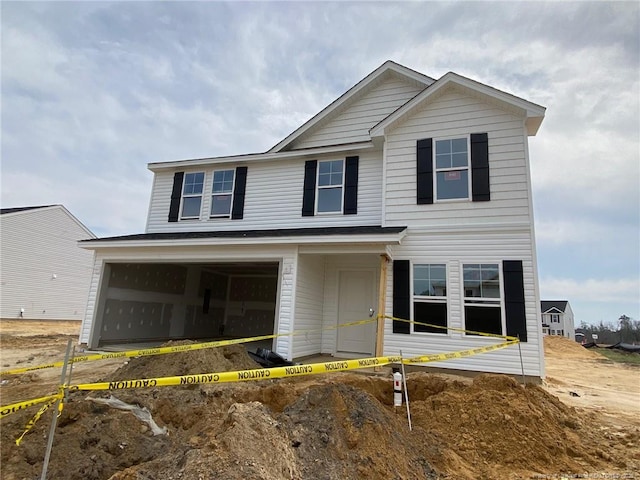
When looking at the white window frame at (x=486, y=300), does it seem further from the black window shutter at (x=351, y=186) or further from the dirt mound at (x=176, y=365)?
the dirt mound at (x=176, y=365)

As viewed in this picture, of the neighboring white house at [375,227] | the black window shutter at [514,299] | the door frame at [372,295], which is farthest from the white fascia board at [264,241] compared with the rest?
the black window shutter at [514,299]

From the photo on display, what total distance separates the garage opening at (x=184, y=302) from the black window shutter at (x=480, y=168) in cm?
597

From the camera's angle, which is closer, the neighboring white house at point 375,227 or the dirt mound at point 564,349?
the neighboring white house at point 375,227

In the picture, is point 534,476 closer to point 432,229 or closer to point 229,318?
point 432,229

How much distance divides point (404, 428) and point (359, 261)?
663 centimetres

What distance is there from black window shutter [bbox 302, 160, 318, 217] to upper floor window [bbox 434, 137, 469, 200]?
3677 mm

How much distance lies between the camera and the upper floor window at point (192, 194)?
1208 cm

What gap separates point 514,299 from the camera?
7621 mm

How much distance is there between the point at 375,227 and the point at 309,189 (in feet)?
9.18

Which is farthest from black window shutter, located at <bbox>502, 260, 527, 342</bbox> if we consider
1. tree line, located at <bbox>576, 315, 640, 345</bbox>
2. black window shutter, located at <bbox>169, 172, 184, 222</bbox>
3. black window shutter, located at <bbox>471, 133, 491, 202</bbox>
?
tree line, located at <bbox>576, 315, 640, 345</bbox>

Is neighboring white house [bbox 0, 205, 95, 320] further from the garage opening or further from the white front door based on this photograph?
the white front door

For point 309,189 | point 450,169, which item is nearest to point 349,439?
point 450,169

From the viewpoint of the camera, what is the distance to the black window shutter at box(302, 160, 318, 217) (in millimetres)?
10570

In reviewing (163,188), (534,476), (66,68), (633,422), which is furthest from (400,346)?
(66,68)
